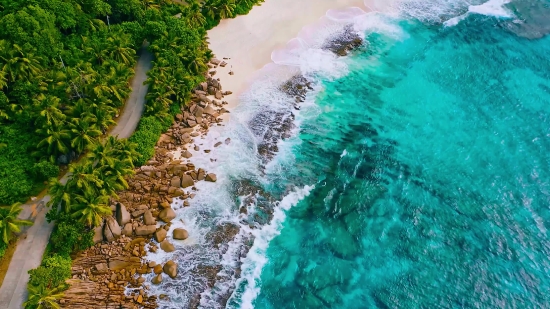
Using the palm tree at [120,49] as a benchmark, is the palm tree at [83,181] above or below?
below

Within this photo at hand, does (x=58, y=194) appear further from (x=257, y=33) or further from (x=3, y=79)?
(x=257, y=33)

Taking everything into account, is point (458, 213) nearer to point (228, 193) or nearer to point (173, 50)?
point (228, 193)

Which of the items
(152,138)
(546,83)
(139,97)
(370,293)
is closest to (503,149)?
(546,83)

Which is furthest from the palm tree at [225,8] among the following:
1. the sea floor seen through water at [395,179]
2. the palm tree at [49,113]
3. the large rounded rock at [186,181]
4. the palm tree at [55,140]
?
the palm tree at [55,140]

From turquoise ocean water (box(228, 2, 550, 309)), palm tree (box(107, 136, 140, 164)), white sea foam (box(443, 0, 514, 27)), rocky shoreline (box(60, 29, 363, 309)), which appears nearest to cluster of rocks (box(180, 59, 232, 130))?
rocky shoreline (box(60, 29, 363, 309))

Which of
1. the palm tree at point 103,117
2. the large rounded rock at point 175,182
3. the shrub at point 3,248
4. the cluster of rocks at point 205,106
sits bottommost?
the large rounded rock at point 175,182

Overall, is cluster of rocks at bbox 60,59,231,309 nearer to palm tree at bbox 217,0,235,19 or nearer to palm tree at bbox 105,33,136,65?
palm tree at bbox 105,33,136,65

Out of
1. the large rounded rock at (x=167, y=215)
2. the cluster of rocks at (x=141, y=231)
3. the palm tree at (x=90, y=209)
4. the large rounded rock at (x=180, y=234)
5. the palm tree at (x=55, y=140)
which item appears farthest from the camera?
the large rounded rock at (x=167, y=215)

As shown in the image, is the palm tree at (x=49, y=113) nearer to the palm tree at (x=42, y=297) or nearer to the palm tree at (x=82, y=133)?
the palm tree at (x=82, y=133)
